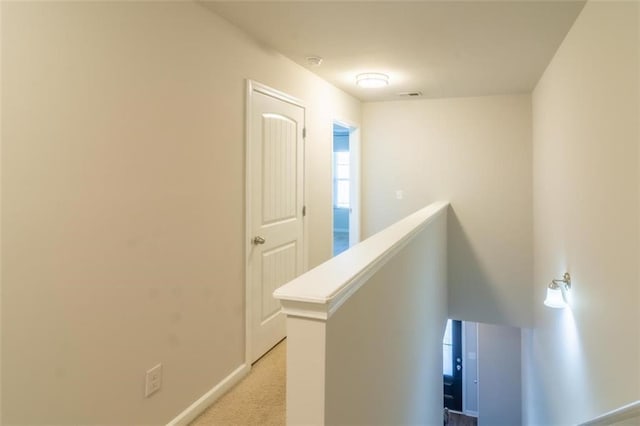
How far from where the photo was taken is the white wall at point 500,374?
7.29 meters

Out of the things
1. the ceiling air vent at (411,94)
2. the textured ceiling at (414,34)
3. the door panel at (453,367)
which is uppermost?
the ceiling air vent at (411,94)

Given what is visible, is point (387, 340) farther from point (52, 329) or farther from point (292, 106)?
point (292, 106)

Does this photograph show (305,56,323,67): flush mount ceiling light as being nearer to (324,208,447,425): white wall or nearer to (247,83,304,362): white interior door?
(247,83,304,362): white interior door

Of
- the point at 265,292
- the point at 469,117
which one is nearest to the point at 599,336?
the point at 265,292

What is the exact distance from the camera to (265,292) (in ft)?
9.55

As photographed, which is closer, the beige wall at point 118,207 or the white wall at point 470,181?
the beige wall at point 118,207

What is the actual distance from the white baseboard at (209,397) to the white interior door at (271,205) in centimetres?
16

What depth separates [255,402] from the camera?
91.2 inches

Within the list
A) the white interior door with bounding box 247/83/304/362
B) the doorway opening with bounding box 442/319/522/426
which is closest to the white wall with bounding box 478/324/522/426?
the doorway opening with bounding box 442/319/522/426

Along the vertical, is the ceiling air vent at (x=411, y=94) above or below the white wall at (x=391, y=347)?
above

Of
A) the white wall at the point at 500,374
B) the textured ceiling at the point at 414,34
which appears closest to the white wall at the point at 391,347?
the textured ceiling at the point at 414,34

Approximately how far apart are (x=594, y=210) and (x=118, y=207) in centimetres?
233

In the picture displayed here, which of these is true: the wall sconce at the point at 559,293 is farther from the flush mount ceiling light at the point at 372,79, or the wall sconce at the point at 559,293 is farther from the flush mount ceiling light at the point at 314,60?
the flush mount ceiling light at the point at 314,60

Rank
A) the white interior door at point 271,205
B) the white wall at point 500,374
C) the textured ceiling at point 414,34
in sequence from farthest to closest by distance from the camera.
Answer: the white wall at point 500,374, the white interior door at point 271,205, the textured ceiling at point 414,34
